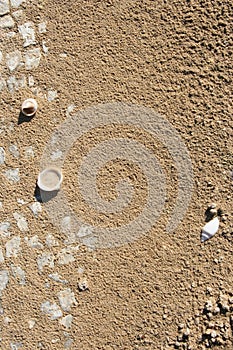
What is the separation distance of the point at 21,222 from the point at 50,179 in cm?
22

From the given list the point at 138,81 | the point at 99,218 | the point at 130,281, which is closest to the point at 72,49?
the point at 138,81

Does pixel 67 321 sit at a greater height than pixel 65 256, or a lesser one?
lesser

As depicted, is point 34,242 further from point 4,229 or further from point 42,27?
point 42,27

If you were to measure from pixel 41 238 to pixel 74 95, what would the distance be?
575mm

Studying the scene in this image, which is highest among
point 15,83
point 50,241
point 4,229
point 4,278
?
point 15,83

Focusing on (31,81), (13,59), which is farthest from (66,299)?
(13,59)

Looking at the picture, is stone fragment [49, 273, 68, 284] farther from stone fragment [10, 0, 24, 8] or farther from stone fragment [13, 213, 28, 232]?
stone fragment [10, 0, 24, 8]

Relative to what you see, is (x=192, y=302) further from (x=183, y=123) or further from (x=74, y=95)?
(x=74, y=95)

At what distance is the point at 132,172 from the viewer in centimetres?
185

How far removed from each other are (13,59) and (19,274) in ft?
2.80

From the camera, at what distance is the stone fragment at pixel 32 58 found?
192 cm

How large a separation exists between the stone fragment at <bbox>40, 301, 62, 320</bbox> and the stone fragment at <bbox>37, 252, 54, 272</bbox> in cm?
14

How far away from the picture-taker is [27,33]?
1931mm

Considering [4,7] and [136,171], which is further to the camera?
[4,7]
